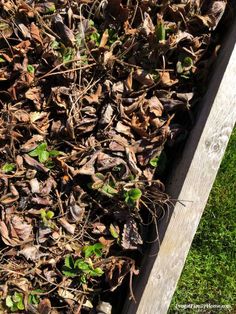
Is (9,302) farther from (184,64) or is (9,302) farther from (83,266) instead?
(184,64)

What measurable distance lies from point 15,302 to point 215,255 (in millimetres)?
1309

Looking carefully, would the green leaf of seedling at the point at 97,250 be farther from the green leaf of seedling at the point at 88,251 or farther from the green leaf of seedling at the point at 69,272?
the green leaf of seedling at the point at 69,272

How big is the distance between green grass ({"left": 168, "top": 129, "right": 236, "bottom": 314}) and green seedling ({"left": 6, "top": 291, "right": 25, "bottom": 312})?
1.05 meters

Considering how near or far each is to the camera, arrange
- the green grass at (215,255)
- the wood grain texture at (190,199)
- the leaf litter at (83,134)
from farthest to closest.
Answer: the green grass at (215,255) → the leaf litter at (83,134) → the wood grain texture at (190,199)

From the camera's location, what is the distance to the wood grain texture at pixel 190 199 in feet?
6.95

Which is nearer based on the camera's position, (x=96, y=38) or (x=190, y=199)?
(x=190, y=199)

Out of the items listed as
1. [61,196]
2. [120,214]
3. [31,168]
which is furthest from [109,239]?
[31,168]

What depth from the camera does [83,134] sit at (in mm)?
2299

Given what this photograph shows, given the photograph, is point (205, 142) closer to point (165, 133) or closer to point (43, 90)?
point (165, 133)

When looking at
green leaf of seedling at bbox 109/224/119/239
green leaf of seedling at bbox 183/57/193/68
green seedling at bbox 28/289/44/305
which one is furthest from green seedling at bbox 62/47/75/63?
green seedling at bbox 28/289/44/305

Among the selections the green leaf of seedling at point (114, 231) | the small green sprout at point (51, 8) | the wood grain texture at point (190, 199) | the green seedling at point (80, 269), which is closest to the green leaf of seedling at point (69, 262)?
the green seedling at point (80, 269)

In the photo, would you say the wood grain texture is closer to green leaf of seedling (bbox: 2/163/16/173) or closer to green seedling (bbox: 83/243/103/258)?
green seedling (bbox: 83/243/103/258)

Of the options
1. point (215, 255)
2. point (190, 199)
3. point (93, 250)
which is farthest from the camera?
point (215, 255)

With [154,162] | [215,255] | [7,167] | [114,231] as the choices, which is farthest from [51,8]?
[215,255]
